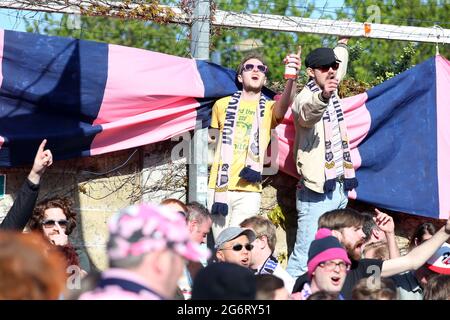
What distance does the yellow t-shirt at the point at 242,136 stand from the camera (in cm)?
636

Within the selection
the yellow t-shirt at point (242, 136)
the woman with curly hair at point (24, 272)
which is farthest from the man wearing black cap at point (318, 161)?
the woman with curly hair at point (24, 272)

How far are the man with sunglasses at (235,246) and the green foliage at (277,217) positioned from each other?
132 cm

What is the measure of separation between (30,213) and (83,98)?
41.3 inches

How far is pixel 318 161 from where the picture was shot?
6.36m

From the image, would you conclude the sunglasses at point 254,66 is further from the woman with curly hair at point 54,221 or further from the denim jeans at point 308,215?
the woman with curly hair at point 54,221

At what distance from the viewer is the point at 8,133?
6.08 metres

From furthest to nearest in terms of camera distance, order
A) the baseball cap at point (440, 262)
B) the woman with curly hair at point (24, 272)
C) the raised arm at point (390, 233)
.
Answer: the baseball cap at point (440, 262) → the raised arm at point (390, 233) → the woman with curly hair at point (24, 272)

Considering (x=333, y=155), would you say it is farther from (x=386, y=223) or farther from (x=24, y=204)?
(x=24, y=204)

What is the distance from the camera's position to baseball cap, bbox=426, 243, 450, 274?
6.00 m

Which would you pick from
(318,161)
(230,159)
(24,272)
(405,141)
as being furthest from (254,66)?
(24,272)

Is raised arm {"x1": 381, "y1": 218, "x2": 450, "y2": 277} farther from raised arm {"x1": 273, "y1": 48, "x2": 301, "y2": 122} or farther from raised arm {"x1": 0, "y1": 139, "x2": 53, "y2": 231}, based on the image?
raised arm {"x1": 0, "y1": 139, "x2": 53, "y2": 231}

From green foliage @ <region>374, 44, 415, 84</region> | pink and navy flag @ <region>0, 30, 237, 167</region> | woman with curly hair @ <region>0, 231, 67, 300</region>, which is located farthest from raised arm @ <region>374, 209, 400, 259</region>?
woman with curly hair @ <region>0, 231, 67, 300</region>

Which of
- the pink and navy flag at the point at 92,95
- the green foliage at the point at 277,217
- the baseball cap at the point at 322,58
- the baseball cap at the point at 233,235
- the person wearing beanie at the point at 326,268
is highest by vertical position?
the baseball cap at the point at 322,58
